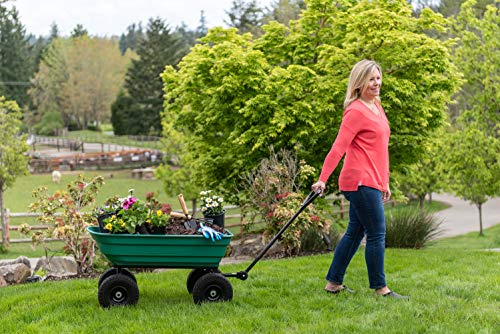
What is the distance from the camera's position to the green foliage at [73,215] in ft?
24.9

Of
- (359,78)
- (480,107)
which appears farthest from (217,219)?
(480,107)

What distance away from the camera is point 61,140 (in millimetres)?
55406

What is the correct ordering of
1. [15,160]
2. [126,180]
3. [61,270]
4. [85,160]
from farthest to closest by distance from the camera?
[85,160]
[126,180]
[15,160]
[61,270]

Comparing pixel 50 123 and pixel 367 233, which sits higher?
pixel 50 123

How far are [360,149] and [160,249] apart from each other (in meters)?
1.86

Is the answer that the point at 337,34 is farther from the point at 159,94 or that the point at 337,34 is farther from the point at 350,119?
the point at 159,94

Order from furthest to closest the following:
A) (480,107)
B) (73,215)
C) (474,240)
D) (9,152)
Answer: (9,152) → (474,240) → (480,107) → (73,215)

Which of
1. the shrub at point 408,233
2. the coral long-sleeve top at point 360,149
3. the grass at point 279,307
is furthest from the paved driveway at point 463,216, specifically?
the coral long-sleeve top at point 360,149

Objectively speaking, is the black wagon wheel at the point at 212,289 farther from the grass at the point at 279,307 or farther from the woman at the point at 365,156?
the woman at the point at 365,156

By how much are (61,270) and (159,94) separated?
37857mm

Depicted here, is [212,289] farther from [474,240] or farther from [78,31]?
[78,31]

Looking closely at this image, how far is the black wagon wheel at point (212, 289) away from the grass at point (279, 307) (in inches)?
4.2

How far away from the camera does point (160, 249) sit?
5.03m

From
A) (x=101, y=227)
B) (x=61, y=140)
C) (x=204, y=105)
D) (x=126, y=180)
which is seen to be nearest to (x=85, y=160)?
(x=126, y=180)
